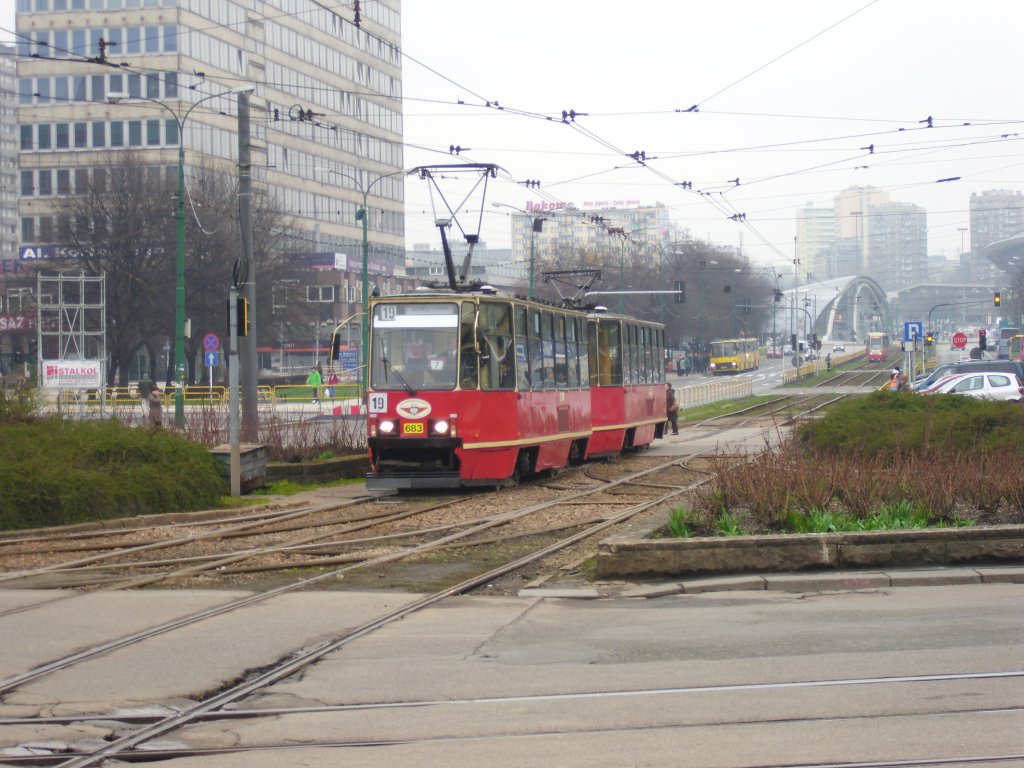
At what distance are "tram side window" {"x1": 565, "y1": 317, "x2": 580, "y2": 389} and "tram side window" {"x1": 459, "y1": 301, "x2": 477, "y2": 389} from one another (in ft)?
16.0

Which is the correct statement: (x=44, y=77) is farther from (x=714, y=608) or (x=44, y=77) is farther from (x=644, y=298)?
(x=714, y=608)

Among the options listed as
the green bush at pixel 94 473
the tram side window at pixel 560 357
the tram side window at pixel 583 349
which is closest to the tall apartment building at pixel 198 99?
the tram side window at pixel 583 349

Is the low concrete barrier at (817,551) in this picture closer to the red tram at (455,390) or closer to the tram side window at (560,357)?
the red tram at (455,390)

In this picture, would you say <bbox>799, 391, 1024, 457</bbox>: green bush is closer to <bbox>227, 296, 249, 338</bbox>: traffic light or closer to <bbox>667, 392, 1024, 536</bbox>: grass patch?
<bbox>667, 392, 1024, 536</bbox>: grass patch

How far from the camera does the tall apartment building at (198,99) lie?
69.9 m

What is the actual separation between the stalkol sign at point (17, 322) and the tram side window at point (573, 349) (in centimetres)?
4244

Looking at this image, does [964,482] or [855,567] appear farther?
[964,482]

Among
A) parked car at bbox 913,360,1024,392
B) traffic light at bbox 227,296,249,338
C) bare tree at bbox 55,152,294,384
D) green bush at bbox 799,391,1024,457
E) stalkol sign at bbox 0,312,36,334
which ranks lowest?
green bush at bbox 799,391,1024,457

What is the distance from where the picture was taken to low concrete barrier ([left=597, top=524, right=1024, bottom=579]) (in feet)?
35.0

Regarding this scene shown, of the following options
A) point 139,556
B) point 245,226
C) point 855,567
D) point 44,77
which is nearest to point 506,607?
point 855,567

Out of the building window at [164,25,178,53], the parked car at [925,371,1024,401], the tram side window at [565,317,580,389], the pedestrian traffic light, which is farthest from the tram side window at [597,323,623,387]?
the building window at [164,25,178,53]

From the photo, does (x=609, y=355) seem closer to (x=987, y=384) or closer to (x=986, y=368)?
(x=987, y=384)

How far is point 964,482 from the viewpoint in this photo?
12.2 metres

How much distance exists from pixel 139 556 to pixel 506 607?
4.61 m
